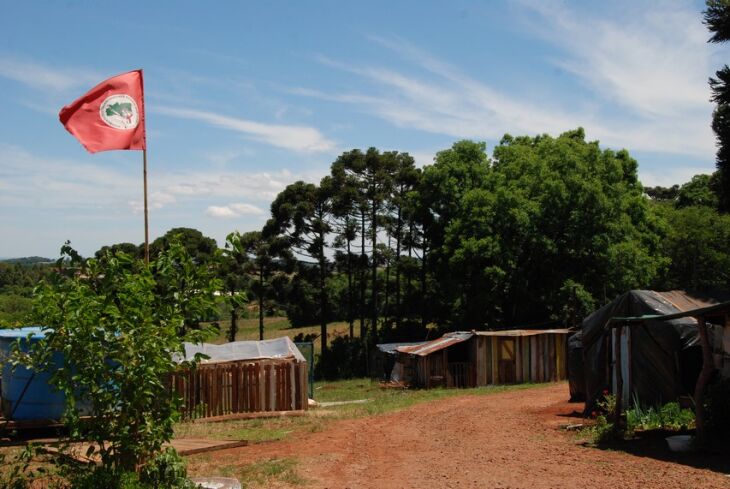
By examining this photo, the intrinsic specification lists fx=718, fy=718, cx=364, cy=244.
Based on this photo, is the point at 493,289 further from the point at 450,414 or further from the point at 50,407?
the point at 50,407

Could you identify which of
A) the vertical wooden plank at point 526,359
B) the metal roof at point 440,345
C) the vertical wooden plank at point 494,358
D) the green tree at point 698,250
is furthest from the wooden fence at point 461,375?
the green tree at point 698,250

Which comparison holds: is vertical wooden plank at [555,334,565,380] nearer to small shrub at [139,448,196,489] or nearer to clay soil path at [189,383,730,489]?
clay soil path at [189,383,730,489]

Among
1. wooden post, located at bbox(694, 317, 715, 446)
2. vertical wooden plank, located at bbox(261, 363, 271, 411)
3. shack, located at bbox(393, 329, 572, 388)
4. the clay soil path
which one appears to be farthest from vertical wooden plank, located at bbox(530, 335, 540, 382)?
→ wooden post, located at bbox(694, 317, 715, 446)

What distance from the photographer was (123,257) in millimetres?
7824

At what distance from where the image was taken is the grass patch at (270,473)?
974cm

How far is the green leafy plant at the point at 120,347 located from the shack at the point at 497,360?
22361 mm

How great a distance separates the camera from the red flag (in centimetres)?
1227

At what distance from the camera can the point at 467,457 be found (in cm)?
1134

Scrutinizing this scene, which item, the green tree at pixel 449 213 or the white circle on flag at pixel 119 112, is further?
the green tree at pixel 449 213

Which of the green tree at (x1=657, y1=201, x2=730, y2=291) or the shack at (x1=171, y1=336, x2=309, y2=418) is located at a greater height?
the green tree at (x1=657, y1=201, x2=730, y2=291)

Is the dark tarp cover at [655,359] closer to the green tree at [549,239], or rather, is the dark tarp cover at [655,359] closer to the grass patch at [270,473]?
the grass patch at [270,473]

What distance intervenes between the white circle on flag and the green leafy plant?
5381 mm

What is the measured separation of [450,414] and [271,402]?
4.56 meters

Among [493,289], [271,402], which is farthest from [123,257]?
[493,289]
